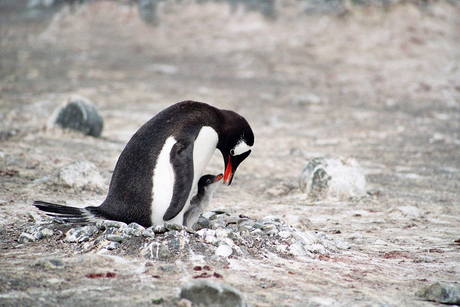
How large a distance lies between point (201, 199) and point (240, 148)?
435mm

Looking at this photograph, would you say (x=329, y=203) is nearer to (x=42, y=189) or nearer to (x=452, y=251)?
(x=452, y=251)

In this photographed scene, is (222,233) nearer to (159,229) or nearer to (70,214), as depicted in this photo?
(159,229)

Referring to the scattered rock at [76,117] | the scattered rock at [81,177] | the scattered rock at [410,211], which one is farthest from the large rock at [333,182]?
the scattered rock at [76,117]

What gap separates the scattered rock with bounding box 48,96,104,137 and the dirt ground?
12cm

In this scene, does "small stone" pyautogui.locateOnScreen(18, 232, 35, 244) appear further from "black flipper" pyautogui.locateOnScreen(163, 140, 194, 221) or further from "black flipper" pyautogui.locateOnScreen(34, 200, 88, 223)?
"black flipper" pyautogui.locateOnScreen(163, 140, 194, 221)

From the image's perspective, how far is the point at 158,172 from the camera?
298cm

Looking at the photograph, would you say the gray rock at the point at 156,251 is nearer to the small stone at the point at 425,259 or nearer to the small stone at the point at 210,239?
the small stone at the point at 210,239

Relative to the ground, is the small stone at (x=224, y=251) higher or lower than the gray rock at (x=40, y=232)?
higher

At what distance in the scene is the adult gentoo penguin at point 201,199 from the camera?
3365 millimetres

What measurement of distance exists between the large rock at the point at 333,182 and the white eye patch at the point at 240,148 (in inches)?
54.8

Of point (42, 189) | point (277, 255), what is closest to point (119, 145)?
point (42, 189)

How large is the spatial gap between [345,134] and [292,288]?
483cm

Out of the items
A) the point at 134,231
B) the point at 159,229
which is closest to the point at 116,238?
the point at 134,231

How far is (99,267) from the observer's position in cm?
251
